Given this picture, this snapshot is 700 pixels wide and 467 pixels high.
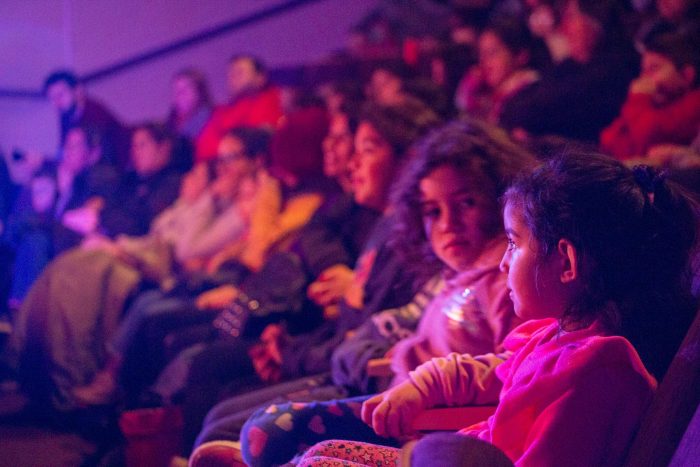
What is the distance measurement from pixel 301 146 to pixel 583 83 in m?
1.04

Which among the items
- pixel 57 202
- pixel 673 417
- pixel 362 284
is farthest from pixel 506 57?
pixel 57 202

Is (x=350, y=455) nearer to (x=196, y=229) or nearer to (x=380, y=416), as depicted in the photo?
(x=380, y=416)

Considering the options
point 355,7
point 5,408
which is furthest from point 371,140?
point 355,7

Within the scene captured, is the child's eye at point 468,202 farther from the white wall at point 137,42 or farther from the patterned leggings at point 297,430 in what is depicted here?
the white wall at point 137,42

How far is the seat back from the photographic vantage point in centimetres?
85

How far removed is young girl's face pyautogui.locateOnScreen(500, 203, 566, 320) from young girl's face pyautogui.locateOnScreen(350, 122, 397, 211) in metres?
1.01

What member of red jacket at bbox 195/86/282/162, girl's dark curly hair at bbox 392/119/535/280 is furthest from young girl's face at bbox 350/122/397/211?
red jacket at bbox 195/86/282/162

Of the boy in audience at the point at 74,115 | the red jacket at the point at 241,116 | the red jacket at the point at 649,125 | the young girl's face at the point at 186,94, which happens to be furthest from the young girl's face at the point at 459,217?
the young girl's face at the point at 186,94

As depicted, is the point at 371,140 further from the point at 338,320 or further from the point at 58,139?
the point at 58,139

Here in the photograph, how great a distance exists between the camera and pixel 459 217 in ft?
4.34

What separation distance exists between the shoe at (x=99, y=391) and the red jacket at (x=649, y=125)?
6.33 feet

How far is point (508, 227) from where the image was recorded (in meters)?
0.99

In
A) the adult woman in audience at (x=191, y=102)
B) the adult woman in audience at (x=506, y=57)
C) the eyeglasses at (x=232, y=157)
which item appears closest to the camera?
the adult woman in audience at (x=506, y=57)

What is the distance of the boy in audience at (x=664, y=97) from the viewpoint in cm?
213
